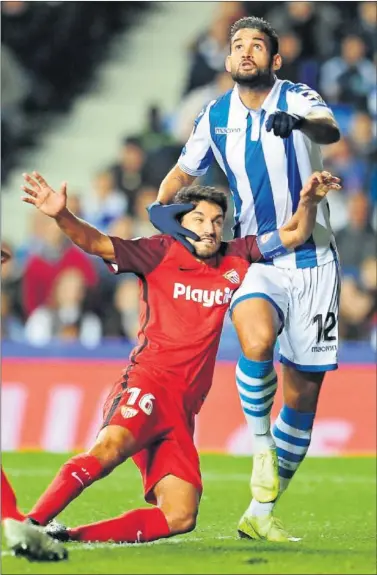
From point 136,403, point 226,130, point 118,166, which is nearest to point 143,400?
point 136,403

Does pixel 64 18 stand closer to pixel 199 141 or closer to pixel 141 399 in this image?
pixel 199 141

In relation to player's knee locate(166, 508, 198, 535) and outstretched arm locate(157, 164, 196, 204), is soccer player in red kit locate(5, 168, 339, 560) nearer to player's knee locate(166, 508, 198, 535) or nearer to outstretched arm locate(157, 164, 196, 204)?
player's knee locate(166, 508, 198, 535)

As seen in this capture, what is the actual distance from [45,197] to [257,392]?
1.49 metres

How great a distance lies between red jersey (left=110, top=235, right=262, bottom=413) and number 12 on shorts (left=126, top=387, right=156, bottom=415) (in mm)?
121

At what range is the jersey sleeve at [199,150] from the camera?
A: 7.04m

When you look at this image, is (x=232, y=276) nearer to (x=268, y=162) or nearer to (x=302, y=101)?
(x=268, y=162)

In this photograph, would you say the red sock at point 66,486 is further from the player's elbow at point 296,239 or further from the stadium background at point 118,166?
the stadium background at point 118,166

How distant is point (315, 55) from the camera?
46.8 ft

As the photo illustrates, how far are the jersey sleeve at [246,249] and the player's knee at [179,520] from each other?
4.25ft

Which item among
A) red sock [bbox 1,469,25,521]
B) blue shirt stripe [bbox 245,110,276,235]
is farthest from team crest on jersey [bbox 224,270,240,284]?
red sock [bbox 1,469,25,521]

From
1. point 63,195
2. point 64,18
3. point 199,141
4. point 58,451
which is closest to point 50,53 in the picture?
point 64,18

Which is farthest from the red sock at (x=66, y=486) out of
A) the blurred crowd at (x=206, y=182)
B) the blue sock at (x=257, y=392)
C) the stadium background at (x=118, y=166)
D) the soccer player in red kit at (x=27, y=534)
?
the blurred crowd at (x=206, y=182)

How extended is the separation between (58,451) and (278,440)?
4.58 m

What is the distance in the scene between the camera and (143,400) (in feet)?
19.8
